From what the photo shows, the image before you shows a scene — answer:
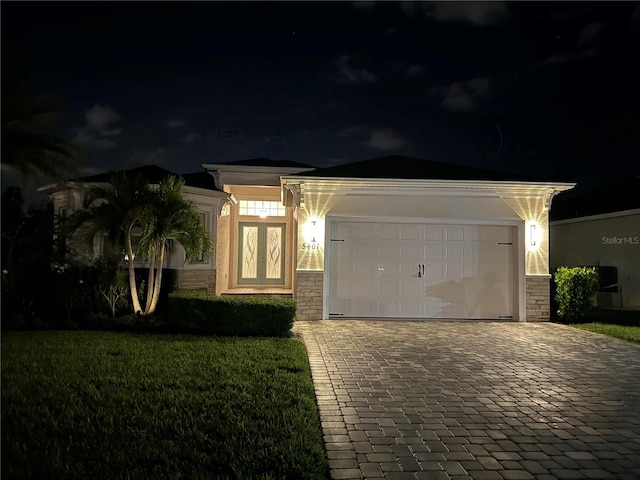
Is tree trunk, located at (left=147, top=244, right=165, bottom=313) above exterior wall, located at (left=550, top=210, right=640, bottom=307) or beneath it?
beneath

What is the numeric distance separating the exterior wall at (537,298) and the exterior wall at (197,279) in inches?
320

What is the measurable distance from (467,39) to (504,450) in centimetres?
1150

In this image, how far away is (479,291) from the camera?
38.0 ft

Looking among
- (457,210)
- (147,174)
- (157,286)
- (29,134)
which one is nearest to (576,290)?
(457,210)

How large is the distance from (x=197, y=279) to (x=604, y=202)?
15.4 m

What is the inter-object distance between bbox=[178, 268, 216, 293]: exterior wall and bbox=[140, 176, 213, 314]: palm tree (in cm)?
130

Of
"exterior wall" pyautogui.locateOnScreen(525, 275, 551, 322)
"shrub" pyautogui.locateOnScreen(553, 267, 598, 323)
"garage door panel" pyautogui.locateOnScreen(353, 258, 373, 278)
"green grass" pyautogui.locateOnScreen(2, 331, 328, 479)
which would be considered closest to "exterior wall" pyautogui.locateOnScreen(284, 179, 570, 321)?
"exterior wall" pyautogui.locateOnScreen(525, 275, 551, 322)

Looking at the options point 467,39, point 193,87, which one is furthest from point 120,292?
point 467,39

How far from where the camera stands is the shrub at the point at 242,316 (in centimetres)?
889

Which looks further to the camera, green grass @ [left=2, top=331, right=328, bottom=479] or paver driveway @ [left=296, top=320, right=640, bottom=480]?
paver driveway @ [left=296, top=320, right=640, bottom=480]

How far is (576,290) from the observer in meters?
11.3

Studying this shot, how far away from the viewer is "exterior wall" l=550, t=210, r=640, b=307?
1498 centimetres

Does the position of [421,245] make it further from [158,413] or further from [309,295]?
[158,413]

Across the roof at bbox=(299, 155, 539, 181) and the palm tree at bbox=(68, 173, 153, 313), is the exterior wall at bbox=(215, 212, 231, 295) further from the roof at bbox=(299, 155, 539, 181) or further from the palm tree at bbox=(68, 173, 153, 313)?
the roof at bbox=(299, 155, 539, 181)
